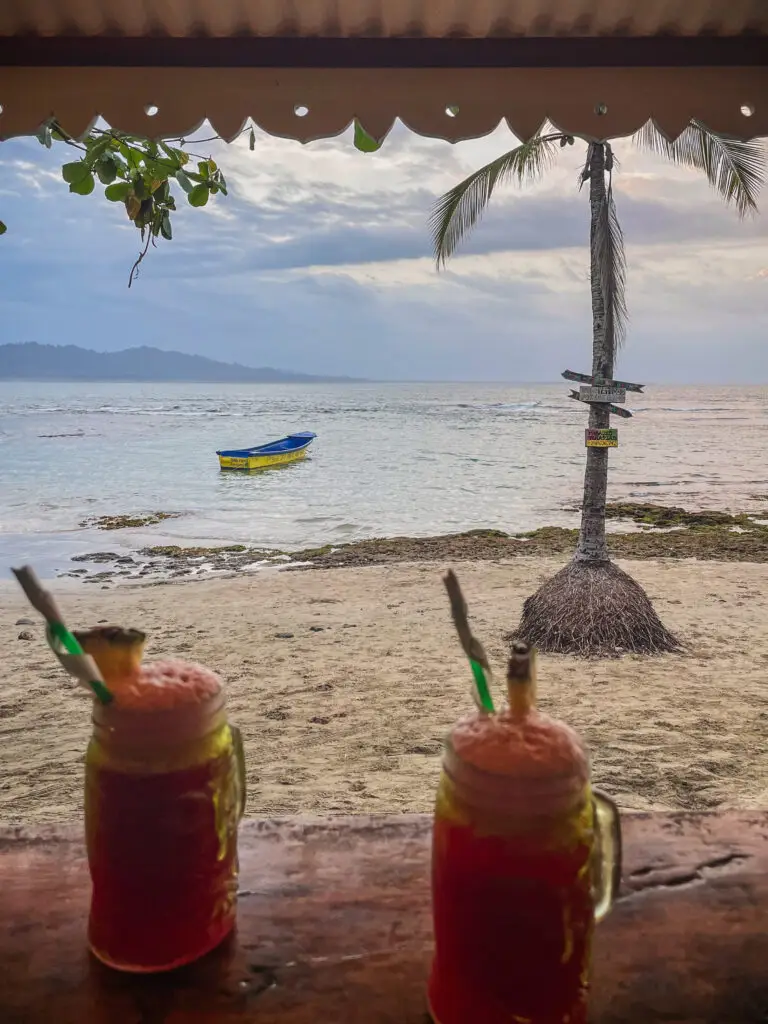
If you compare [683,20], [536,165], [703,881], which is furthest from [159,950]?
[536,165]

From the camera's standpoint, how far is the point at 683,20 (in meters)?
1.37


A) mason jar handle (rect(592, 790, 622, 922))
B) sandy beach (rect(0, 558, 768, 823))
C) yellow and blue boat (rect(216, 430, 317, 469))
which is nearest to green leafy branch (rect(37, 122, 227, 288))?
mason jar handle (rect(592, 790, 622, 922))

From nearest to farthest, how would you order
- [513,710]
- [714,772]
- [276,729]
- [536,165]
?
1. [513,710]
2. [714,772]
3. [276,729]
4. [536,165]

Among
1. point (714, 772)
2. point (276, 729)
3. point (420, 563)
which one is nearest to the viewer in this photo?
point (714, 772)

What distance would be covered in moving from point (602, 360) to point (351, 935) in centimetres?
483

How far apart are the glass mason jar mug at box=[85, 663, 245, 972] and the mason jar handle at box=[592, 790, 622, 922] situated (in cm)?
32

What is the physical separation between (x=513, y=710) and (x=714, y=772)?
11.2ft

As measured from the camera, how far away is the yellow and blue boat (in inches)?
709

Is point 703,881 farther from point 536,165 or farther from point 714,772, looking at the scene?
point 536,165

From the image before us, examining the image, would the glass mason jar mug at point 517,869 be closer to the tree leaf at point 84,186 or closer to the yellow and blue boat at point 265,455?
the tree leaf at point 84,186

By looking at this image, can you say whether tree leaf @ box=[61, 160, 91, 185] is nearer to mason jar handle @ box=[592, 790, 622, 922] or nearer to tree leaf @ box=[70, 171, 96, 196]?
tree leaf @ box=[70, 171, 96, 196]

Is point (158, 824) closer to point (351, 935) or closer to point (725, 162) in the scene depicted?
point (351, 935)

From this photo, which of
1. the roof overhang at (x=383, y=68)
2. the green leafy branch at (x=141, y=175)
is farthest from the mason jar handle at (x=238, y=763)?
the green leafy branch at (x=141, y=175)

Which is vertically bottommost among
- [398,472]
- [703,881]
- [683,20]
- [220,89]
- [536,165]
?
[398,472]
